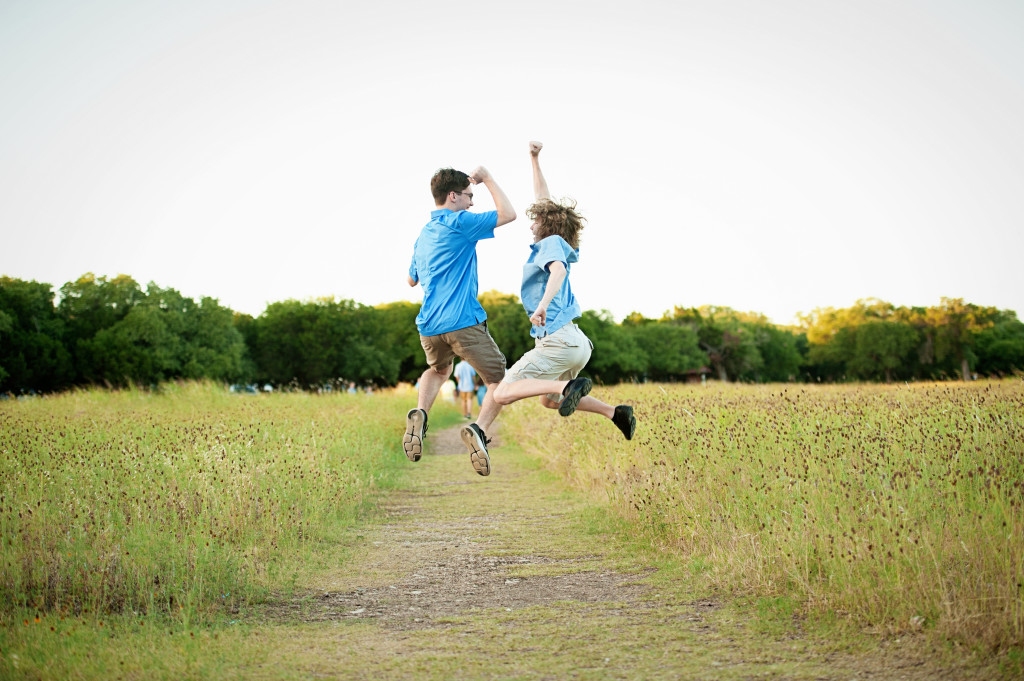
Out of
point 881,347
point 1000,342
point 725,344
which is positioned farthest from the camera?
point 725,344

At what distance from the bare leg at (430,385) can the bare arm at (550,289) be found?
3.78ft

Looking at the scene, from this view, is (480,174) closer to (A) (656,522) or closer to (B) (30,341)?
(A) (656,522)

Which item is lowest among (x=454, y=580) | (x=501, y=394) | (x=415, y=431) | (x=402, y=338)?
(x=454, y=580)

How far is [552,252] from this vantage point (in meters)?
6.57

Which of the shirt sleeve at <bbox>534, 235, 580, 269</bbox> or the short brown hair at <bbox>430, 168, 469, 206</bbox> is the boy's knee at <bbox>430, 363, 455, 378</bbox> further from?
the short brown hair at <bbox>430, 168, 469, 206</bbox>

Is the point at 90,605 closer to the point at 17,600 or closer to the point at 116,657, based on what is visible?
the point at 17,600

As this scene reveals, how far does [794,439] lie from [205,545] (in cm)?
522

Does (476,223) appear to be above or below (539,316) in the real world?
above

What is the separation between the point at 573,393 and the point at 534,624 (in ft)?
6.33

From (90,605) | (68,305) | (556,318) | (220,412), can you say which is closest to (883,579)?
(556,318)

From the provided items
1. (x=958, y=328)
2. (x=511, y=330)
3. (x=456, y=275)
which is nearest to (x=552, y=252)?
(x=456, y=275)

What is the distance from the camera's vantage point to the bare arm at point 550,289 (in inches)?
250

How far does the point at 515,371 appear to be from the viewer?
682 centimetres

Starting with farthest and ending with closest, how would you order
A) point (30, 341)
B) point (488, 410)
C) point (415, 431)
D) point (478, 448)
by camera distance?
point (30, 341) → point (488, 410) → point (415, 431) → point (478, 448)
